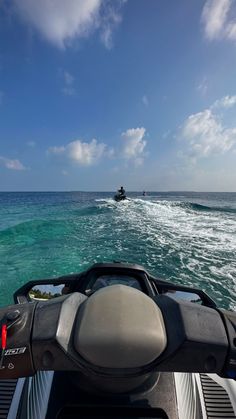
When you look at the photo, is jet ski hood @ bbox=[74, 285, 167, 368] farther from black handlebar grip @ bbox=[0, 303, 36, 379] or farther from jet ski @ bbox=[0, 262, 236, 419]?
black handlebar grip @ bbox=[0, 303, 36, 379]

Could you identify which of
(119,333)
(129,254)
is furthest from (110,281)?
(129,254)

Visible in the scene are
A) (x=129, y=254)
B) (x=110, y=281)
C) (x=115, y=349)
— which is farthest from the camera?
(x=129, y=254)

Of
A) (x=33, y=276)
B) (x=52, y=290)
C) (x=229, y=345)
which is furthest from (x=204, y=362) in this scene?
(x=33, y=276)

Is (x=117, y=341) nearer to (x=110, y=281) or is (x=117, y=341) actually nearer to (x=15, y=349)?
(x=15, y=349)

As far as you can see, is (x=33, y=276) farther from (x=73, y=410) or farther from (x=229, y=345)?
(x=229, y=345)

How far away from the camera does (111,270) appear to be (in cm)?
231

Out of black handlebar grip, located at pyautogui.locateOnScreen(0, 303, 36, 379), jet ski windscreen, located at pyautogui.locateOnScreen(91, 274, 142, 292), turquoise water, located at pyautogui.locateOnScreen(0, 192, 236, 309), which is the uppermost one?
black handlebar grip, located at pyautogui.locateOnScreen(0, 303, 36, 379)

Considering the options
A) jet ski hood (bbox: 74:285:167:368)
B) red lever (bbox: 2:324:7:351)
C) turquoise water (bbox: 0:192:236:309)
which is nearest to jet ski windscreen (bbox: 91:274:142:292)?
jet ski hood (bbox: 74:285:167:368)

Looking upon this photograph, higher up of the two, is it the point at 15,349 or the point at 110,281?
the point at 15,349

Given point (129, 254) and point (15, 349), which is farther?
point (129, 254)

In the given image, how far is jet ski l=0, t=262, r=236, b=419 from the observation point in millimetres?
1153

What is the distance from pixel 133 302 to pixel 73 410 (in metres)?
0.76

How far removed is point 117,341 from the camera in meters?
1.13

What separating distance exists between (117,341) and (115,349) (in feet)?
0.12
